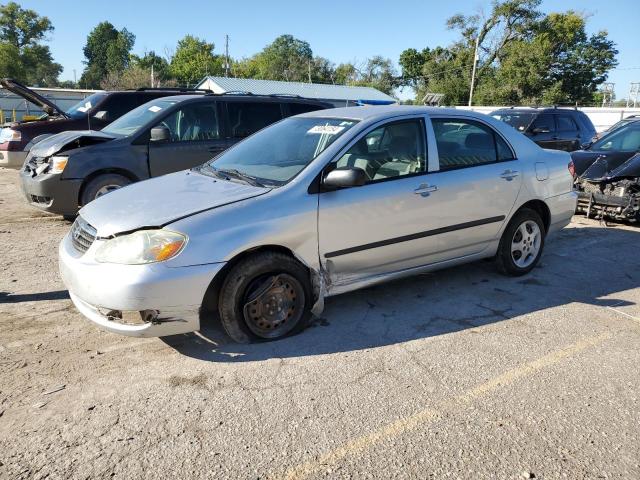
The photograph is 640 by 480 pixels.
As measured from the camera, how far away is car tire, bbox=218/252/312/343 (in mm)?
3537

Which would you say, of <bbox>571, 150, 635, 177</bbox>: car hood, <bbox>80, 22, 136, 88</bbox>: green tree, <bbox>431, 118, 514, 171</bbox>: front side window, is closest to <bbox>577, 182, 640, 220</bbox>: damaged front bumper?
<bbox>571, 150, 635, 177</bbox>: car hood

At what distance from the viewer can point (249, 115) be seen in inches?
322

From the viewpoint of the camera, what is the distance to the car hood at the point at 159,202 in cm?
345

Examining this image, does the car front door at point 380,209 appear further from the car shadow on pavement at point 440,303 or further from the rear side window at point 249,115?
the rear side window at point 249,115

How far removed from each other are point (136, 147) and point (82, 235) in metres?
3.75

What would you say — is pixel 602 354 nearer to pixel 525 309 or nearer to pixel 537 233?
pixel 525 309

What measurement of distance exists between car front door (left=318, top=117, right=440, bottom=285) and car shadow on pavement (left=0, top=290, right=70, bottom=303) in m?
2.43

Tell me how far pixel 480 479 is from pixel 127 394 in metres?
2.00

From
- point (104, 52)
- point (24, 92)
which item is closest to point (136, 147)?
point (24, 92)

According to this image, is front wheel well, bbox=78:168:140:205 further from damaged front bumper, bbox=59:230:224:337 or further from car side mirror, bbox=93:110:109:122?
damaged front bumper, bbox=59:230:224:337

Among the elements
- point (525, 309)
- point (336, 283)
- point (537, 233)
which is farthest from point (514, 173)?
point (336, 283)

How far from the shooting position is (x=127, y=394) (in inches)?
121

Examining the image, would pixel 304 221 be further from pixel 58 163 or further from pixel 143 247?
pixel 58 163

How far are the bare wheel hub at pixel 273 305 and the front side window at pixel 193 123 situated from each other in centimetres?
450
